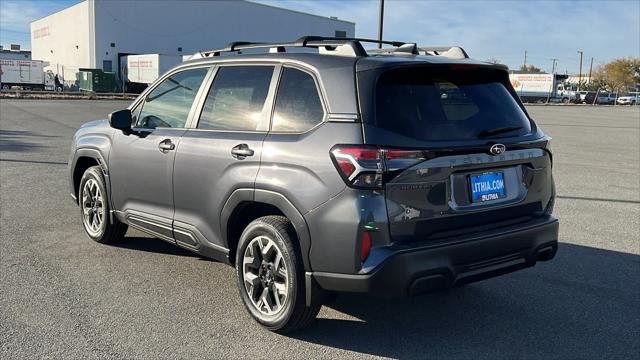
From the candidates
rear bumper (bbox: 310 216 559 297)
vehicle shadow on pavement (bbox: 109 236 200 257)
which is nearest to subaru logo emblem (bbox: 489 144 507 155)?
rear bumper (bbox: 310 216 559 297)

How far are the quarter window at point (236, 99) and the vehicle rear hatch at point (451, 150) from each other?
0.92 m

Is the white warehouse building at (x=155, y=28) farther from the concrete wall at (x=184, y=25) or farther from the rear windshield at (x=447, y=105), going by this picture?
the rear windshield at (x=447, y=105)

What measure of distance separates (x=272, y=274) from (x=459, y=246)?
123 cm

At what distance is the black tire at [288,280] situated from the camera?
3572 millimetres

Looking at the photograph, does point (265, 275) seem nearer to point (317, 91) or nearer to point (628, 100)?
point (317, 91)

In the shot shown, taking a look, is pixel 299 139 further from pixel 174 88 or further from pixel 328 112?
pixel 174 88

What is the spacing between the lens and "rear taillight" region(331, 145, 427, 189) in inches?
127

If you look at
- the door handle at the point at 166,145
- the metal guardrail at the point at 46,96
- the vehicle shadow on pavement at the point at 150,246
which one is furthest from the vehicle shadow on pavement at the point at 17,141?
the metal guardrail at the point at 46,96

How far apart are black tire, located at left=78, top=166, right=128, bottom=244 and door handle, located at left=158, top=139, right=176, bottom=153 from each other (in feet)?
3.83

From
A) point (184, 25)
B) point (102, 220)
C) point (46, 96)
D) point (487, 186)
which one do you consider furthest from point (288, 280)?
point (184, 25)

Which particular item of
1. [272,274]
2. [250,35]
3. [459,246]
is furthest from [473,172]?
[250,35]

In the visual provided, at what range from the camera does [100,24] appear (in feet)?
195

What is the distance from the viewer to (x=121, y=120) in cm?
505

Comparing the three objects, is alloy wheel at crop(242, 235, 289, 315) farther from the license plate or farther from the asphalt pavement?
the license plate
